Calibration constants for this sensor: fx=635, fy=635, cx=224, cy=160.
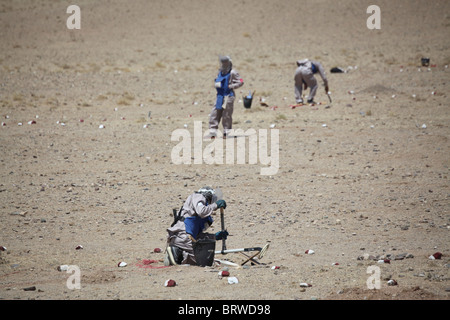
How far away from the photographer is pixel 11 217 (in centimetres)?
1017

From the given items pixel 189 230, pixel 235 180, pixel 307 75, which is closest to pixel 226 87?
pixel 235 180

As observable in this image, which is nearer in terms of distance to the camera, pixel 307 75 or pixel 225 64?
pixel 225 64

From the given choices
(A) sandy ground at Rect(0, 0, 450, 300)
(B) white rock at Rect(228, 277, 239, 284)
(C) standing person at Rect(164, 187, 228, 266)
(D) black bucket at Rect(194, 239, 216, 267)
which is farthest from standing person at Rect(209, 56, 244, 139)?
(B) white rock at Rect(228, 277, 239, 284)

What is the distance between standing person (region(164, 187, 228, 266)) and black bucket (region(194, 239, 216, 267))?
47 millimetres

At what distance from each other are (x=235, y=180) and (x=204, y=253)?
434 cm

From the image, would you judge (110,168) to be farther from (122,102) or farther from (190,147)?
(122,102)

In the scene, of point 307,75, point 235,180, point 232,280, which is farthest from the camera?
point 307,75

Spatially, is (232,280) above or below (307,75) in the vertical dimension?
below

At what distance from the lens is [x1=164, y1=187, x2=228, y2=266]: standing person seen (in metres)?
7.66

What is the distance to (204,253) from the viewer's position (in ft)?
25.1

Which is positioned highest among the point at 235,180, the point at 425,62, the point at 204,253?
the point at 425,62

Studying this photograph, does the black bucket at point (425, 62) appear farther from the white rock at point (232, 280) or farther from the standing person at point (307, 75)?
the white rock at point (232, 280)

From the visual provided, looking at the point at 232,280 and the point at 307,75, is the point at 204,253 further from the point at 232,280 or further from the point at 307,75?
the point at 307,75

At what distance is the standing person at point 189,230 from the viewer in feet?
25.1
